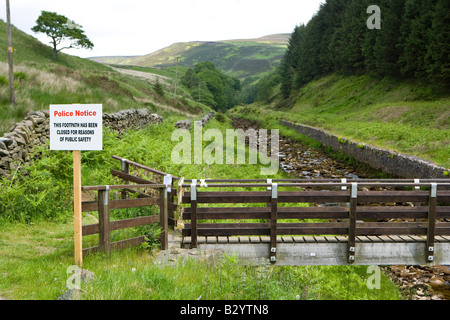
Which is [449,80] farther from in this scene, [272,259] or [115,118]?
[272,259]

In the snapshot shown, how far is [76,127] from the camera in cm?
606

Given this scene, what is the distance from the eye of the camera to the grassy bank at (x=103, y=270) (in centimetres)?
524

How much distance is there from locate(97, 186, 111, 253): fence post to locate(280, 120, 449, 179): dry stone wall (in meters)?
12.6

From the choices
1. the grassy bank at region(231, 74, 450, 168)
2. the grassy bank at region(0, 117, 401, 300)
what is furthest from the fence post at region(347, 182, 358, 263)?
the grassy bank at region(231, 74, 450, 168)

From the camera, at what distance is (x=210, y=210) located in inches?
305

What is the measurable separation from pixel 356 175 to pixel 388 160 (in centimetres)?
185

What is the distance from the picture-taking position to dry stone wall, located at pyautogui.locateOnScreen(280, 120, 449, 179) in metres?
16.1

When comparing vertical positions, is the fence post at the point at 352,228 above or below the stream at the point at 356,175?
above

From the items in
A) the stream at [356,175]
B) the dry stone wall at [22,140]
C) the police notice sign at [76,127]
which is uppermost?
the police notice sign at [76,127]

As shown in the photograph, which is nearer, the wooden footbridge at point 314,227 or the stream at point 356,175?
the wooden footbridge at point 314,227

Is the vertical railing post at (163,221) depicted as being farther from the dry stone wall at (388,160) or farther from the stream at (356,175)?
the dry stone wall at (388,160)

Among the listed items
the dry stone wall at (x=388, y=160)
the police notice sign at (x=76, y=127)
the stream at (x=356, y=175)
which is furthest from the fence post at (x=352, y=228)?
the dry stone wall at (x=388, y=160)

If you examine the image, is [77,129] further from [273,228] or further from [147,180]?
[273,228]

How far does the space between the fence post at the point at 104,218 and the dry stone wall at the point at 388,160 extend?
12600 millimetres
